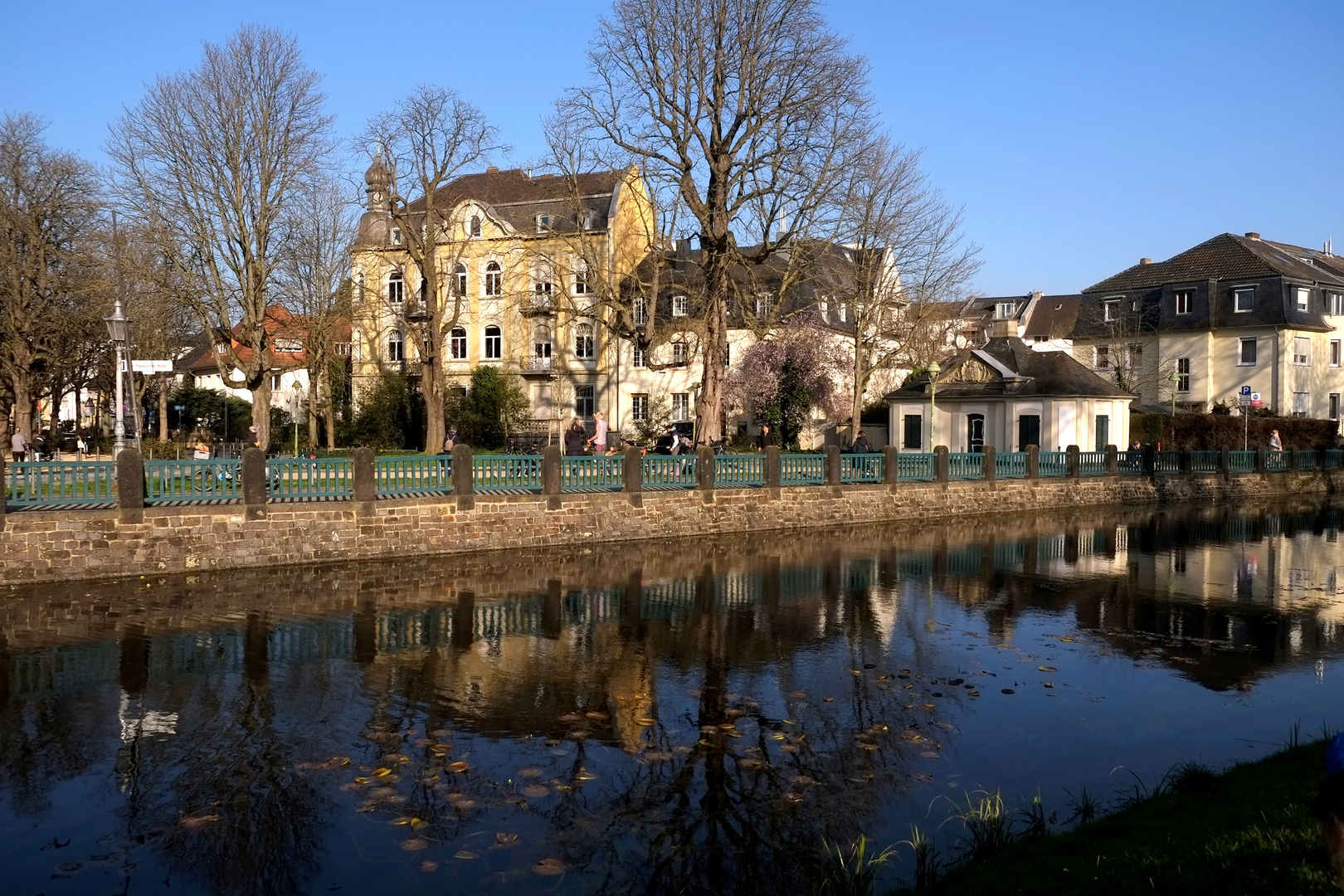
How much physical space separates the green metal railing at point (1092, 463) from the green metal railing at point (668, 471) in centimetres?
1594

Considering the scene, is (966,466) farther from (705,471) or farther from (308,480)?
(308,480)

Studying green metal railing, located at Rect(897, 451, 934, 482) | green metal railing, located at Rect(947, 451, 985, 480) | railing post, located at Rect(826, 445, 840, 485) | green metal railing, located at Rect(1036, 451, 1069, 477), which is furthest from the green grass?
green metal railing, located at Rect(1036, 451, 1069, 477)

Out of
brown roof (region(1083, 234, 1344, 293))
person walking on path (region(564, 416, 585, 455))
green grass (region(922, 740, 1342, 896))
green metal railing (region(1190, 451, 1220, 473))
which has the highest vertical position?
brown roof (region(1083, 234, 1344, 293))

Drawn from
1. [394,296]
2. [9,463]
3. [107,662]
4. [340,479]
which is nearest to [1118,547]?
[340,479]

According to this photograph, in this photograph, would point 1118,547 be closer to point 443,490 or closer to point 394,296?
point 443,490

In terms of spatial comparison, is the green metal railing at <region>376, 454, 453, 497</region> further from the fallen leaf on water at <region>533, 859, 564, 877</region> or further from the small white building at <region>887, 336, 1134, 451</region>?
the small white building at <region>887, 336, 1134, 451</region>

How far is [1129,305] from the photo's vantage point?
5831 cm

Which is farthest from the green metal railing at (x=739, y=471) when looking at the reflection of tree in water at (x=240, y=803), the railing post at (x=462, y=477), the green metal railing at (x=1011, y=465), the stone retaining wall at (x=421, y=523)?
the reflection of tree in water at (x=240, y=803)

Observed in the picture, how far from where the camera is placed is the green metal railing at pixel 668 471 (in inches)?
979

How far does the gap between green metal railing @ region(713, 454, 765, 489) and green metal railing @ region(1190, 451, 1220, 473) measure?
802 inches

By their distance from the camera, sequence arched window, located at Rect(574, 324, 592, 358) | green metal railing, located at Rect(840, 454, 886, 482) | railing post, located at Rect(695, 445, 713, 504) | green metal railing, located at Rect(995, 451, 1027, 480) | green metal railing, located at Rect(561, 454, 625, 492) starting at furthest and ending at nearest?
arched window, located at Rect(574, 324, 592, 358) < green metal railing, located at Rect(995, 451, 1027, 480) < green metal railing, located at Rect(840, 454, 886, 482) < railing post, located at Rect(695, 445, 713, 504) < green metal railing, located at Rect(561, 454, 625, 492)

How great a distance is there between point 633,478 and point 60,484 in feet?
36.2

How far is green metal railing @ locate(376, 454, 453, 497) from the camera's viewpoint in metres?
21.0

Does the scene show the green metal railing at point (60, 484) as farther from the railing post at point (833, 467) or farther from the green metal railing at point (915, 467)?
the green metal railing at point (915, 467)
